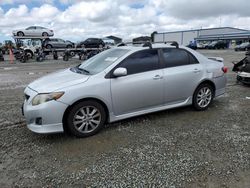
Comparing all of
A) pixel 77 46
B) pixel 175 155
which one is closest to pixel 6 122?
pixel 175 155

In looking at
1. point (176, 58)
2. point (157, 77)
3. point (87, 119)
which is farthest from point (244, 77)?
point (87, 119)

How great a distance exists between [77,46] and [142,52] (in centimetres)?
2343

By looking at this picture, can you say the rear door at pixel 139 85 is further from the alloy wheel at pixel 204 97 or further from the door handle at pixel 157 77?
the alloy wheel at pixel 204 97

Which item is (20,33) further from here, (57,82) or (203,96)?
(203,96)

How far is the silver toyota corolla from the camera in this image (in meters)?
3.67

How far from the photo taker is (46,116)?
3.59 metres

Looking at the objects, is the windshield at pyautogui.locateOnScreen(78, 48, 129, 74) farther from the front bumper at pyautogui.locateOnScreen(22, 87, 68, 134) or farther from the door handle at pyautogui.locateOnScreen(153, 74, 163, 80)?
the front bumper at pyautogui.locateOnScreen(22, 87, 68, 134)

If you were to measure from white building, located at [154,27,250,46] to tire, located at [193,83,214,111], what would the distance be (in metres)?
57.2

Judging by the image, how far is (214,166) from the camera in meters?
3.07

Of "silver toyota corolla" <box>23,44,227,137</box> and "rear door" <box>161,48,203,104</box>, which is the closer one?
"silver toyota corolla" <box>23,44,227,137</box>

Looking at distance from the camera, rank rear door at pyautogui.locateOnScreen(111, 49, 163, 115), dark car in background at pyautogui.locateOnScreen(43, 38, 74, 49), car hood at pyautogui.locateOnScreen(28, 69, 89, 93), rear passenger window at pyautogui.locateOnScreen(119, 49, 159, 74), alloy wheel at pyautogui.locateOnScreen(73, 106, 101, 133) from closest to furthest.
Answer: car hood at pyautogui.locateOnScreen(28, 69, 89, 93) < alloy wheel at pyautogui.locateOnScreen(73, 106, 101, 133) < rear door at pyautogui.locateOnScreen(111, 49, 163, 115) < rear passenger window at pyautogui.locateOnScreen(119, 49, 159, 74) < dark car in background at pyautogui.locateOnScreen(43, 38, 74, 49)

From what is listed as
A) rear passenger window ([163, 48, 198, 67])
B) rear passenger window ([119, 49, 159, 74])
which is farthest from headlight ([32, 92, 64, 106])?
rear passenger window ([163, 48, 198, 67])

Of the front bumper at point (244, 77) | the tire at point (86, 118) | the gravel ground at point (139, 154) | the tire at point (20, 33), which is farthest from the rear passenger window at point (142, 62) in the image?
the tire at point (20, 33)

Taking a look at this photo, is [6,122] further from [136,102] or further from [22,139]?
[136,102]
